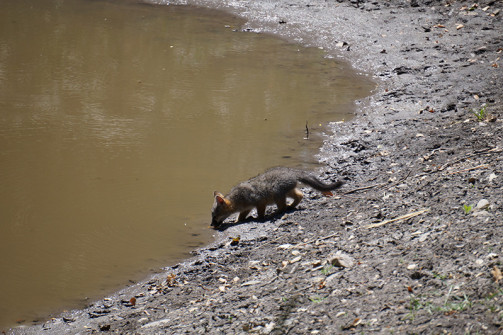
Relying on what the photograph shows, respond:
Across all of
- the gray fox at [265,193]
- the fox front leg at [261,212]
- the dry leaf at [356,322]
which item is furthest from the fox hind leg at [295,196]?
the dry leaf at [356,322]

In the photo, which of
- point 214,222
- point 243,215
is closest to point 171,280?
point 214,222

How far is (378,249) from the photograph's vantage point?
18.8 ft

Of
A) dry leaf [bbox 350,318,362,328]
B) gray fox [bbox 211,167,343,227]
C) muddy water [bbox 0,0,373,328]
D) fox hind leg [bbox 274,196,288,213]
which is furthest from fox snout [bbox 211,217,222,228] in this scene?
dry leaf [bbox 350,318,362,328]

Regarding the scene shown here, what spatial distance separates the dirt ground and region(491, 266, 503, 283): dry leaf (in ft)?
0.03

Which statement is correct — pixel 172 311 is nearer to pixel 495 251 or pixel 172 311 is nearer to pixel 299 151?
pixel 495 251

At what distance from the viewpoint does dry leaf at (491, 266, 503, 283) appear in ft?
14.7

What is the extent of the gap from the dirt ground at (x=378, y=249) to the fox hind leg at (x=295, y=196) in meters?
0.14

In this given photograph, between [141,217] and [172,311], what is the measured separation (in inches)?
96.0

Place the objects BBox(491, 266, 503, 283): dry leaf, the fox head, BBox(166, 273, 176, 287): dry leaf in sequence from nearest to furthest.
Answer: BBox(491, 266, 503, 283): dry leaf → BBox(166, 273, 176, 287): dry leaf → the fox head

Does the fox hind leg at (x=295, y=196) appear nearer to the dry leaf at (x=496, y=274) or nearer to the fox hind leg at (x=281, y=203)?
the fox hind leg at (x=281, y=203)

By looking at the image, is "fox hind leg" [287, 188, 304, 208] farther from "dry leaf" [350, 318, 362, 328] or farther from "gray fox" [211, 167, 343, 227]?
"dry leaf" [350, 318, 362, 328]

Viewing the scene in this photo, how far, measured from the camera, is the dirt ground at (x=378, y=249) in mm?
4637

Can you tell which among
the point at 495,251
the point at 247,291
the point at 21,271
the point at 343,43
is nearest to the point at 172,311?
the point at 247,291

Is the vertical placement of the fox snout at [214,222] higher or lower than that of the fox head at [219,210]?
lower
